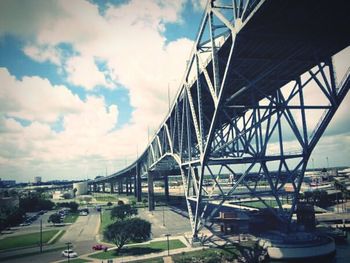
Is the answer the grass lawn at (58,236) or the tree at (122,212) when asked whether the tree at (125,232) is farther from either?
the tree at (122,212)

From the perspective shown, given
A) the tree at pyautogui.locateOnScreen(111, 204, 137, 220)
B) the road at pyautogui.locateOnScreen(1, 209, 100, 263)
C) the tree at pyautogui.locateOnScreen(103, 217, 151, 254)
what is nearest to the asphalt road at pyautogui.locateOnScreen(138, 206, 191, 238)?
the tree at pyautogui.locateOnScreen(111, 204, 137, 220)

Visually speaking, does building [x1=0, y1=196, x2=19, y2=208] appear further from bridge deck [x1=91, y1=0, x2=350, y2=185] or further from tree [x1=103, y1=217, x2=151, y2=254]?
bridge deck [x1=91, y1=0, x2=350, y2=185]

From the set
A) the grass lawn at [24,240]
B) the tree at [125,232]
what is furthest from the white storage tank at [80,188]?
the tree at [125,232]

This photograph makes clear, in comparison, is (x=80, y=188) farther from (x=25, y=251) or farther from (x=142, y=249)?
(x=142, y=249)

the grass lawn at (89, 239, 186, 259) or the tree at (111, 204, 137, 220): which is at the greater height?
the tree at (111, 204, 137, 220)

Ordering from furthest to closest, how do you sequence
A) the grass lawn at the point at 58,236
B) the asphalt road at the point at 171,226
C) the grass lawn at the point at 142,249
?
the asphalt road at the point at 171,226
the grass lawn at the point at 58,236
the grass lawn at the point at 142,249

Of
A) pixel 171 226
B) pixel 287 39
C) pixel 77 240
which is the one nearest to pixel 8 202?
pixel 77 240
